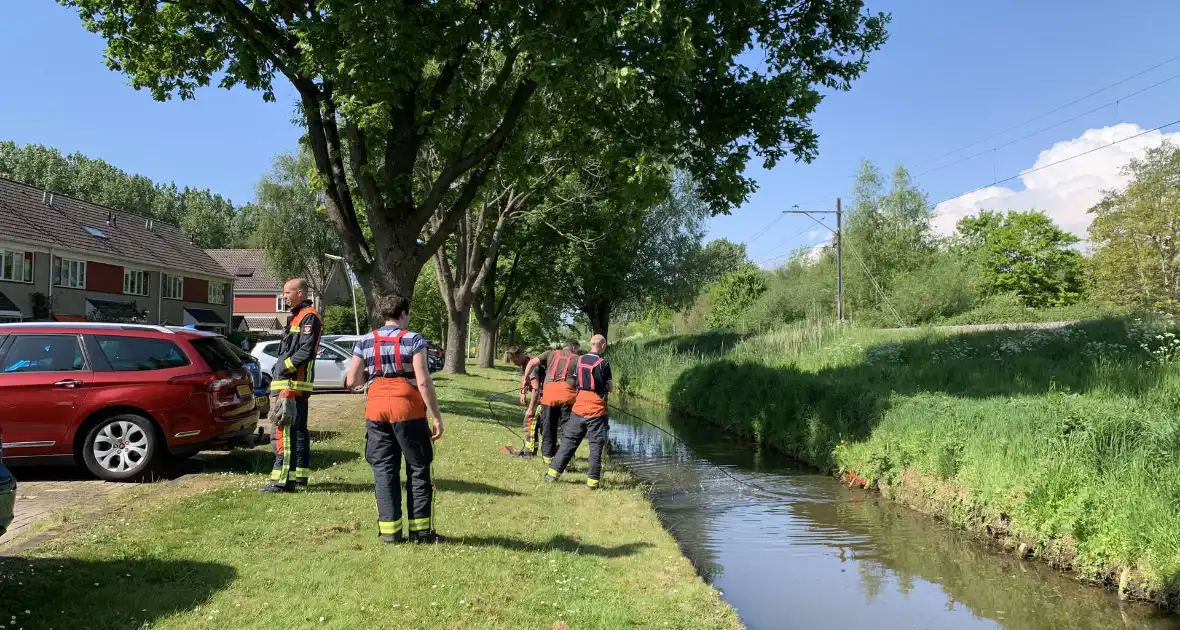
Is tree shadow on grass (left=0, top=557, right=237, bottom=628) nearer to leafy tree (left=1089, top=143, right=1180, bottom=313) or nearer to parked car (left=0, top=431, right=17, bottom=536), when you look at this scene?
parked car (left=0, top=431, right=17, bottom=536)

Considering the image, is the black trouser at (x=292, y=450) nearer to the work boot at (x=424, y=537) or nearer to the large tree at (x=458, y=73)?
the work boot at (x=424, y=537)

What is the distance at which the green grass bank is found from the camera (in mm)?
7699

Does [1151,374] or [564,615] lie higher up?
[1151,374]

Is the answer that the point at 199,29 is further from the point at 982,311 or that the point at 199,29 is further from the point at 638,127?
the point at 982,311

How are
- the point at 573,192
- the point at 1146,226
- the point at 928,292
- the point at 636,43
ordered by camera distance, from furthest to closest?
the point at 1146,226, the point at 928,292, the point at 573,192, the point at 636,43

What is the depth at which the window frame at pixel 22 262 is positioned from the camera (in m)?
32.1

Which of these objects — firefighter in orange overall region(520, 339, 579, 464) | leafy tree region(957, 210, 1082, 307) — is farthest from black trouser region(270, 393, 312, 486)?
leafy tree region(957, 210, 1082, 307)

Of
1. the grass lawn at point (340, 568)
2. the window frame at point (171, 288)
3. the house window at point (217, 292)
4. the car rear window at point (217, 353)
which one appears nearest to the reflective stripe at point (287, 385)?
the grass lawn at point (340, 568)

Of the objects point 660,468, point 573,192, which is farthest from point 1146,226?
point 660,468

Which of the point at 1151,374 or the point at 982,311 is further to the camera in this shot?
the point at 982,311

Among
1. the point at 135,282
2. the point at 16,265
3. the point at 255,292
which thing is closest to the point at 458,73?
the point at 16,265

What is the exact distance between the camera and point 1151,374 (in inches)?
473

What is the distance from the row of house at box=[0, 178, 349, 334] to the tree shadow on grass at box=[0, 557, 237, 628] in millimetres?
22696

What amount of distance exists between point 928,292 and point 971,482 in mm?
31570
